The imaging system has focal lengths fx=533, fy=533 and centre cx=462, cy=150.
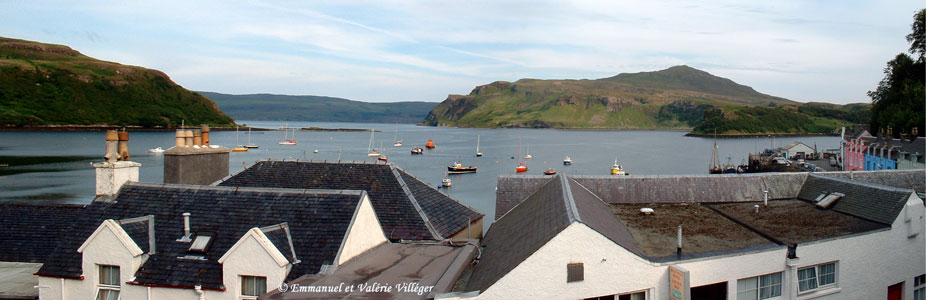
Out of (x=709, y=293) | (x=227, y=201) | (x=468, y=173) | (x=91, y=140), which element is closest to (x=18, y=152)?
(x=91, y=140)

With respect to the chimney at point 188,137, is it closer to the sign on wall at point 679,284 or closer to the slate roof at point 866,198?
the sign on wall at point 679,284

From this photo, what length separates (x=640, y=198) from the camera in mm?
23375

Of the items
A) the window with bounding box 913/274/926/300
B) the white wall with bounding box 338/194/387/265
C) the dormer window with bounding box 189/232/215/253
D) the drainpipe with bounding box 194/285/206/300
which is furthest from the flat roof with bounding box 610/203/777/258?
the dormer window with bounding box 189/232/215/253

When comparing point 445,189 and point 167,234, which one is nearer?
point 167,234

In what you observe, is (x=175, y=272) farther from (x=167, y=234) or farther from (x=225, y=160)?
(x=225, y=160)

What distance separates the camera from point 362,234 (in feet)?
44.1

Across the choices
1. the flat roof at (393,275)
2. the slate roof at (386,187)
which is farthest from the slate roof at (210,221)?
the slate roof at (386,187)

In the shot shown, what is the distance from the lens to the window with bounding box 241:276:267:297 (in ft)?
37.1

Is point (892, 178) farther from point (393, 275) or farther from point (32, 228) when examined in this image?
point (32, 228)

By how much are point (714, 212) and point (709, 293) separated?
7.93 meters

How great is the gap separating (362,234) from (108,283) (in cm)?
570

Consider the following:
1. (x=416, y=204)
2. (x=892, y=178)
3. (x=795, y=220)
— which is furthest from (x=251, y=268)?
(x=892, y=178)

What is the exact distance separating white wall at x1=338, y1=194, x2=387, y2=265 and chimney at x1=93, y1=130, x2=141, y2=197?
6672 millimetres

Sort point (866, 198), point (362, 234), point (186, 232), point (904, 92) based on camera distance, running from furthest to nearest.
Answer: point (904, 92) → point (866, 198) → point (362, 234) → point (186, 232)
